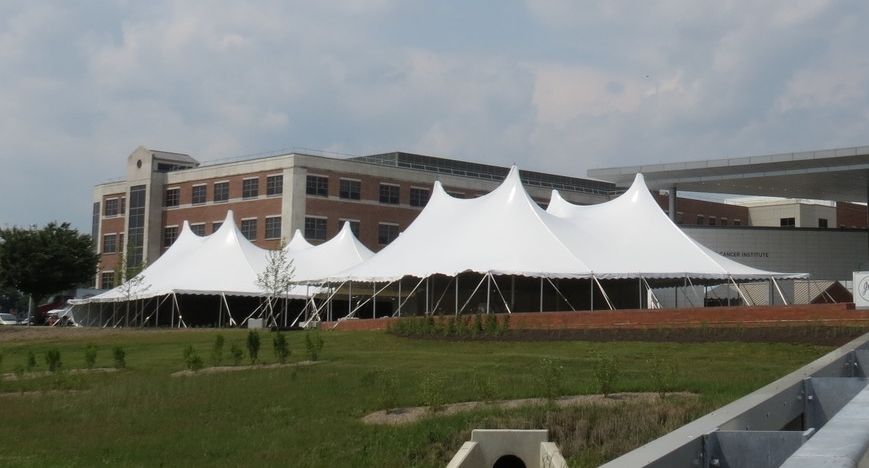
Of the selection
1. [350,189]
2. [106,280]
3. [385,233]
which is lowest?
[106,280]

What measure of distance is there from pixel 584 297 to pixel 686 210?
46523 millimetres

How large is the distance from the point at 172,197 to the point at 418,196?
1868cm

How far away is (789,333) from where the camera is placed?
24828 mm

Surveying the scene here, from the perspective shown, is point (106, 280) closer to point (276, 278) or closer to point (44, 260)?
point (44, 260)

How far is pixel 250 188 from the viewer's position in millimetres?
72500

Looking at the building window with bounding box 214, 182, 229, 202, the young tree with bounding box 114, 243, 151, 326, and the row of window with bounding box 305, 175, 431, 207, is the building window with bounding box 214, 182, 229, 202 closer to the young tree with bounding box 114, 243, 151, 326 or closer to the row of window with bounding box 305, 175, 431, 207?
the row of window with bounding box 305, 175, 431, 207

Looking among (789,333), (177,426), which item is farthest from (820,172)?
(177,426)

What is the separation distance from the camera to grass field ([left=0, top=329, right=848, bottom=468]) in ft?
37.0

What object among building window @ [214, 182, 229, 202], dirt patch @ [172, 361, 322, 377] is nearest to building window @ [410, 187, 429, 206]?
building window @ [214, 182, 229, 202]

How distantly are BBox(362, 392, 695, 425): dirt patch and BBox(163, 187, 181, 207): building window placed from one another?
2602 inches

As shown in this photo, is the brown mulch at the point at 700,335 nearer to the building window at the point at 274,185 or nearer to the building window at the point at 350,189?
the building window at the point at 274,185

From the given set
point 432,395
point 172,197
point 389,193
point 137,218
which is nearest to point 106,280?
point 137,218

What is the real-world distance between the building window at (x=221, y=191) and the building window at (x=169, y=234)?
5.00 m

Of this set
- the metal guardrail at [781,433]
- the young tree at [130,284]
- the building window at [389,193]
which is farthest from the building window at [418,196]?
the metal guardrail at [781,433]
